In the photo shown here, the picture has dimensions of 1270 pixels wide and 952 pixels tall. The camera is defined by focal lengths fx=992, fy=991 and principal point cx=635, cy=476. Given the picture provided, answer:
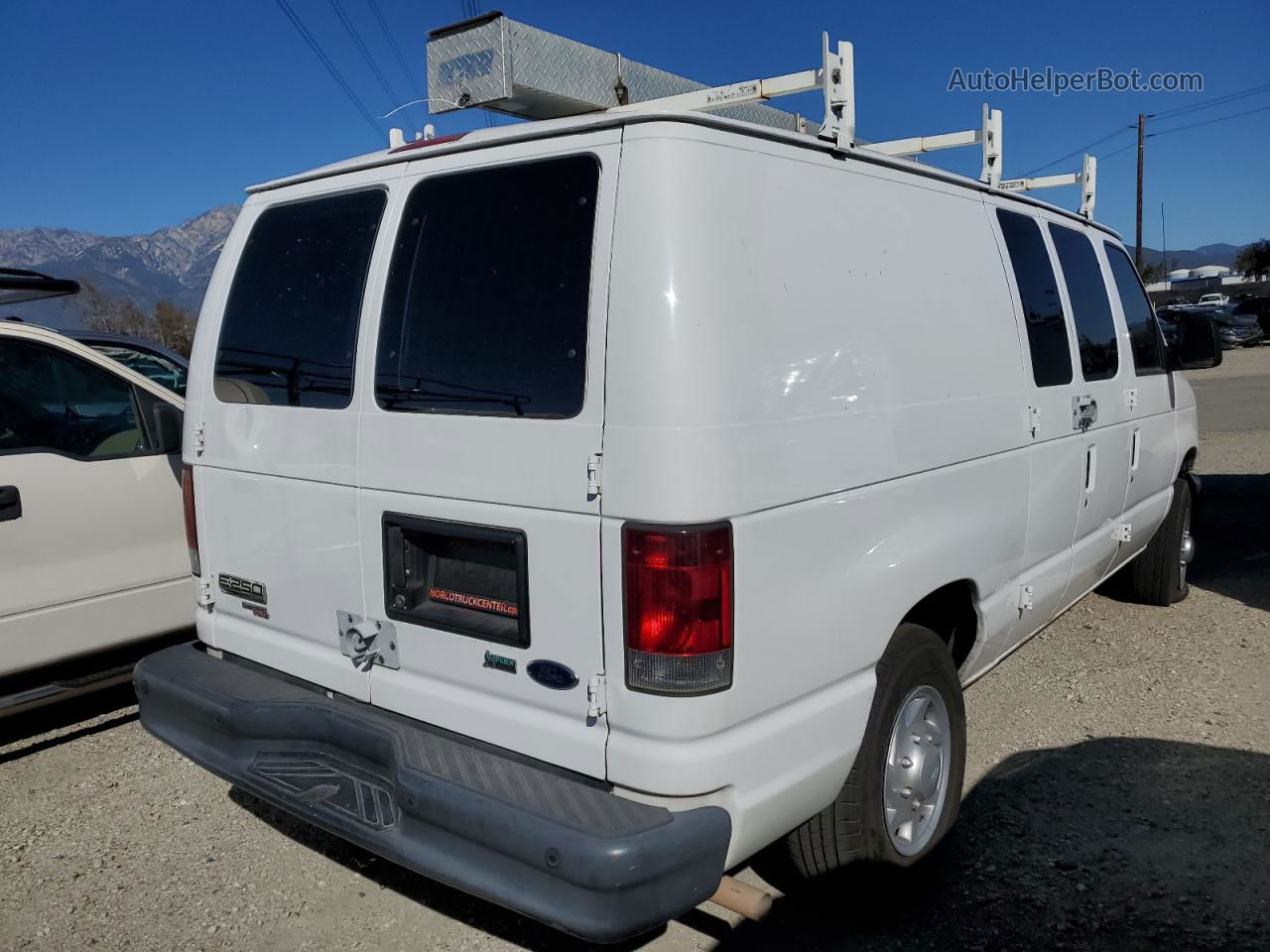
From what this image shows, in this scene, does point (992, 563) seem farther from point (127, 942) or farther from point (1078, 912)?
point (127, 942)

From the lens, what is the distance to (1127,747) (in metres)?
4.14

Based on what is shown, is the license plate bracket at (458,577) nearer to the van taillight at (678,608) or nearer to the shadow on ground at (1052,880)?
the van taillight at (678,608)

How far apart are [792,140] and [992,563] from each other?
1605 millimetres

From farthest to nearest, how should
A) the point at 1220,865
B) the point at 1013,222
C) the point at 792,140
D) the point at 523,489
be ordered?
1. the point at 1013,222
2. the point at 1220,865
3. the point at 792,140
4. the point at 523,489

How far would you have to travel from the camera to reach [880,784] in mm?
2834

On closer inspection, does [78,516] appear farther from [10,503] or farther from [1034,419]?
[1034,419]

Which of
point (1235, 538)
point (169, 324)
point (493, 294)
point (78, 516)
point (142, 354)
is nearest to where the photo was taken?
point (493, 294)

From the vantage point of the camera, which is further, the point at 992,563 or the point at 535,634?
the point at 992,563

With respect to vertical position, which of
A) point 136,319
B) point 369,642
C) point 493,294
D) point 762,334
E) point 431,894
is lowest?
point 431,894

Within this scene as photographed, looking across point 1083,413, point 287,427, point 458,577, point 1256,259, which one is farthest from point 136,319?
point 1256,259

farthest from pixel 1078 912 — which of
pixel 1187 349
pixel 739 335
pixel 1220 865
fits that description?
pixel 1187 349

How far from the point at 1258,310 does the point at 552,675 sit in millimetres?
36718

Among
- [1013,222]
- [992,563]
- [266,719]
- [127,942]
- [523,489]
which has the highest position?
[1013,222]

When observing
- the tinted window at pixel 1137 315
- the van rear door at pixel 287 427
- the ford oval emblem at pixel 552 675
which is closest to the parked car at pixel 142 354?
the van rear door at pixel 287 427
